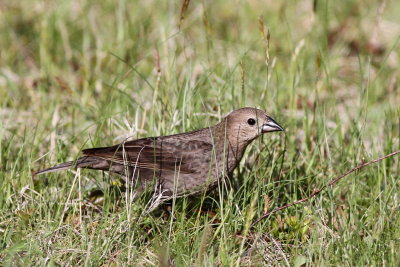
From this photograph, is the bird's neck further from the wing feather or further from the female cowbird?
the wing feather

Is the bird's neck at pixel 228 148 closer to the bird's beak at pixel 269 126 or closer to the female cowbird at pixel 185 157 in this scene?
the female cowbird at pixel 185 157

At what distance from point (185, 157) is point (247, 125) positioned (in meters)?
0.50

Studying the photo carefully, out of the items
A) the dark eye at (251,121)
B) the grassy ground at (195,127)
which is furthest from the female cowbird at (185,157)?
the grassy ground at (195,127)

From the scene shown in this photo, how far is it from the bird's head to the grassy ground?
0.55 feet

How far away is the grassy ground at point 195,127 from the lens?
4051 mm

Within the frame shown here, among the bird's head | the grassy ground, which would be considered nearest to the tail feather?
the grassy ground

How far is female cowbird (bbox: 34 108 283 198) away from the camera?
4852 millimetres

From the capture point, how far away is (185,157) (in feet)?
16.5

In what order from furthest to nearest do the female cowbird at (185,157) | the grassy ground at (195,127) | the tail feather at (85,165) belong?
the female cowbird at (185,157), the tail feather at (85,165), the grassy ground at (195,127)

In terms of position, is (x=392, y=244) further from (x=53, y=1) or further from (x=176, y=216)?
(x=53, y=1)

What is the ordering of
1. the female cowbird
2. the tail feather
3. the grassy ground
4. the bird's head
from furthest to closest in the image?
the bird's head → the female cowbird → the tail feather → the grassy ground

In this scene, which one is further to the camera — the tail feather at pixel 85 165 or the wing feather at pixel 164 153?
the wing feather at pixel 164 153

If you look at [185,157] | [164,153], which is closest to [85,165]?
[164,153]

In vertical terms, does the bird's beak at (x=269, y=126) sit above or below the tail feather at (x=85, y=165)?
above
